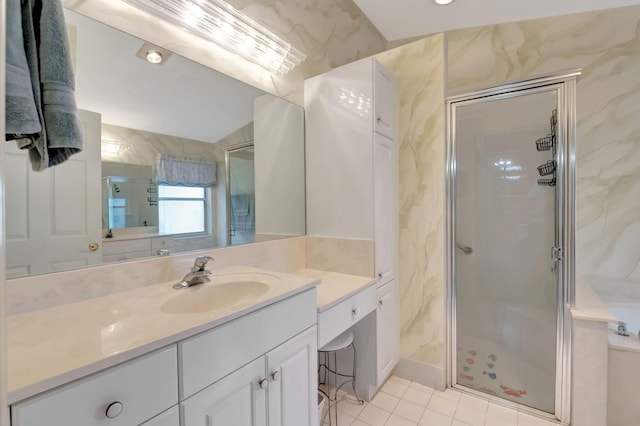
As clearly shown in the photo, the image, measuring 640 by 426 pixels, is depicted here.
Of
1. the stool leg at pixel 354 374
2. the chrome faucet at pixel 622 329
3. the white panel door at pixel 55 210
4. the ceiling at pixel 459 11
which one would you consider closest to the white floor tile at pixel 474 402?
the stool leg at pixel 354 374

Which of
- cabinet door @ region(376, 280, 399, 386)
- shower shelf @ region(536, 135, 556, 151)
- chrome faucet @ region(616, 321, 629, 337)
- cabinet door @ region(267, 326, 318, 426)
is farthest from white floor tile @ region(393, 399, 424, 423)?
shower shelf @ region(536, 135, 556, 151)

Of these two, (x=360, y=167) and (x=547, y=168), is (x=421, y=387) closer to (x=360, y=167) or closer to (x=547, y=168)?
(x=360, y=167)

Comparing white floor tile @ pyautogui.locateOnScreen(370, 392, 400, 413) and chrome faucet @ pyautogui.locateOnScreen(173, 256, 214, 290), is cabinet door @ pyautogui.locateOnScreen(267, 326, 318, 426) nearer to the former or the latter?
chrome faucet @ pyautogui.locateOnScreen(173, 256, 214, 290)

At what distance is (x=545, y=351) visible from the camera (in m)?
1.83

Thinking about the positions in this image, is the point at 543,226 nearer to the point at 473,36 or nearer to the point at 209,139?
the point at 473,36

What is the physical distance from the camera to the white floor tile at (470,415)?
1643 millimetres

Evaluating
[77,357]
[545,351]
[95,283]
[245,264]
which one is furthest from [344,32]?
[545,351]

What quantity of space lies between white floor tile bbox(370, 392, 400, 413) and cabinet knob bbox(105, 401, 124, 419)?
5.19ft

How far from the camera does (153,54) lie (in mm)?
1200

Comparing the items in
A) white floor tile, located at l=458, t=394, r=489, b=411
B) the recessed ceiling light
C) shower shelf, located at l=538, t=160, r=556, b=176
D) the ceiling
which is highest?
the ceiling

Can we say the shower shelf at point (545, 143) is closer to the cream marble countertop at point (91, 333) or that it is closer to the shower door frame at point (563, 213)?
the shower door frame at point (563, 213)

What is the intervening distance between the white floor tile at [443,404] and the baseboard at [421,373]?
0.23 ft

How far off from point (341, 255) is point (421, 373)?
3.34 feet

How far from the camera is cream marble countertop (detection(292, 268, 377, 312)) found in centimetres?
133
